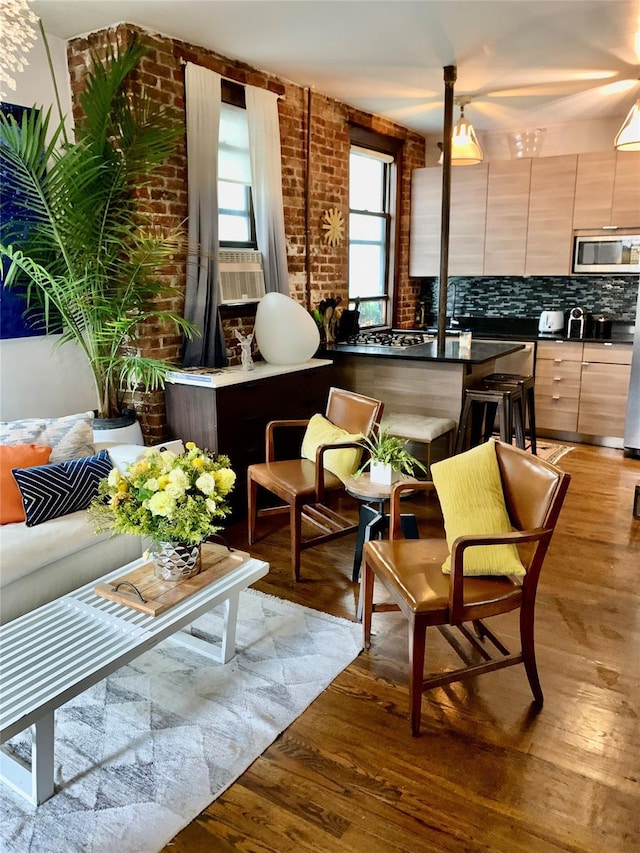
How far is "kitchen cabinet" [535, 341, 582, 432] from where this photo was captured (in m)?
5.53

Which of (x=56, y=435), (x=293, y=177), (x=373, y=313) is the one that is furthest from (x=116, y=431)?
(x=373, y=313)

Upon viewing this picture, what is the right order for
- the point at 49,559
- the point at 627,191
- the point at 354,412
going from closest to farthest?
the point at 49,559
the point at 354,412
the point at 627,191

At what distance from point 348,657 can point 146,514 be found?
3.22 ft

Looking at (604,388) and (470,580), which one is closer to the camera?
(470,580)

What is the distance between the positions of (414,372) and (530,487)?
2227 millimetres

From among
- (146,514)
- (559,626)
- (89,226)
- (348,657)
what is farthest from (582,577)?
(89,226)

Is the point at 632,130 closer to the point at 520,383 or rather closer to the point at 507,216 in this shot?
the point at 520,383

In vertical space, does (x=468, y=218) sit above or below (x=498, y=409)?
above

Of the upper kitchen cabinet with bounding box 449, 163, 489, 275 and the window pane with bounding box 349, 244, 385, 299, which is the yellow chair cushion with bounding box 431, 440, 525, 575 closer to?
the window pane with bounding box 349, 244, 385, 299

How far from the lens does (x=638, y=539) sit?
11.8 ft

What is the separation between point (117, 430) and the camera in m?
3.65

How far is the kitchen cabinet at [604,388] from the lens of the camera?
5328 mm

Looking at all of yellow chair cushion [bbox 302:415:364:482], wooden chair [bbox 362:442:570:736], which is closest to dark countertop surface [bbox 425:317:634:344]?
yellow chair cushion [bbox 302:415:364:482]

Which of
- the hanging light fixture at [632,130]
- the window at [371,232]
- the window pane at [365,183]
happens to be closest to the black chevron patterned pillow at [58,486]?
the window at [371,232]
